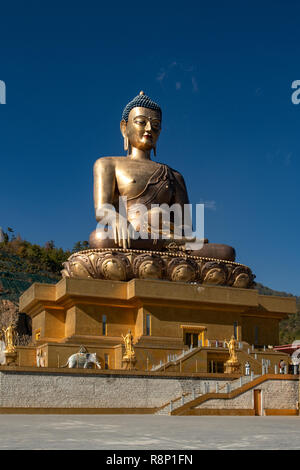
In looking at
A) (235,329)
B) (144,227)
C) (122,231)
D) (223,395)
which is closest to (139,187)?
(144,227)

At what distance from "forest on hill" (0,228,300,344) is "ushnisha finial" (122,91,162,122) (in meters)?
14.1

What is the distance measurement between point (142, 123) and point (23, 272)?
18.9 metres

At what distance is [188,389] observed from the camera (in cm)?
1880

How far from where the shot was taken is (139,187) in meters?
26.6

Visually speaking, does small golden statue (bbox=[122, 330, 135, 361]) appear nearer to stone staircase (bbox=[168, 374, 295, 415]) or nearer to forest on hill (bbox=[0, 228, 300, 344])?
stone staircase (bbox=[168, 374, 295, 415])

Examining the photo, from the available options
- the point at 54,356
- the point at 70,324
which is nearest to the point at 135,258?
the point at 70,324

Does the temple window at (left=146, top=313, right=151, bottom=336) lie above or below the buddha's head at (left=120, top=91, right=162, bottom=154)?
below

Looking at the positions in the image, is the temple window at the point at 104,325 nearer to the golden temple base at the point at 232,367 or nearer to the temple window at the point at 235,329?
the temple window at the point at 235,329

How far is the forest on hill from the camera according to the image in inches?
1497

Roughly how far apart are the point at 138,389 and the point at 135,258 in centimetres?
682

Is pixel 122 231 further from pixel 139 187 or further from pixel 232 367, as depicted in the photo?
pixel 232 367

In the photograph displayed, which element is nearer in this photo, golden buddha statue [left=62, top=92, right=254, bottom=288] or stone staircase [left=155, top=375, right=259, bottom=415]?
stone staircase [left=155, top=375, right=259, bottom=415]

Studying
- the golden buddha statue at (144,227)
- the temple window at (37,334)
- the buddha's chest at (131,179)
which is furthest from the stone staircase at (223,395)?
the buddha's chest at (131,179)

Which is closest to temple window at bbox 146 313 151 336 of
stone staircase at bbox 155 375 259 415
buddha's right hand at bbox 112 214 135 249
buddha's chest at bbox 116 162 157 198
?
buddha's right hand at bbox 112 214 135 249
